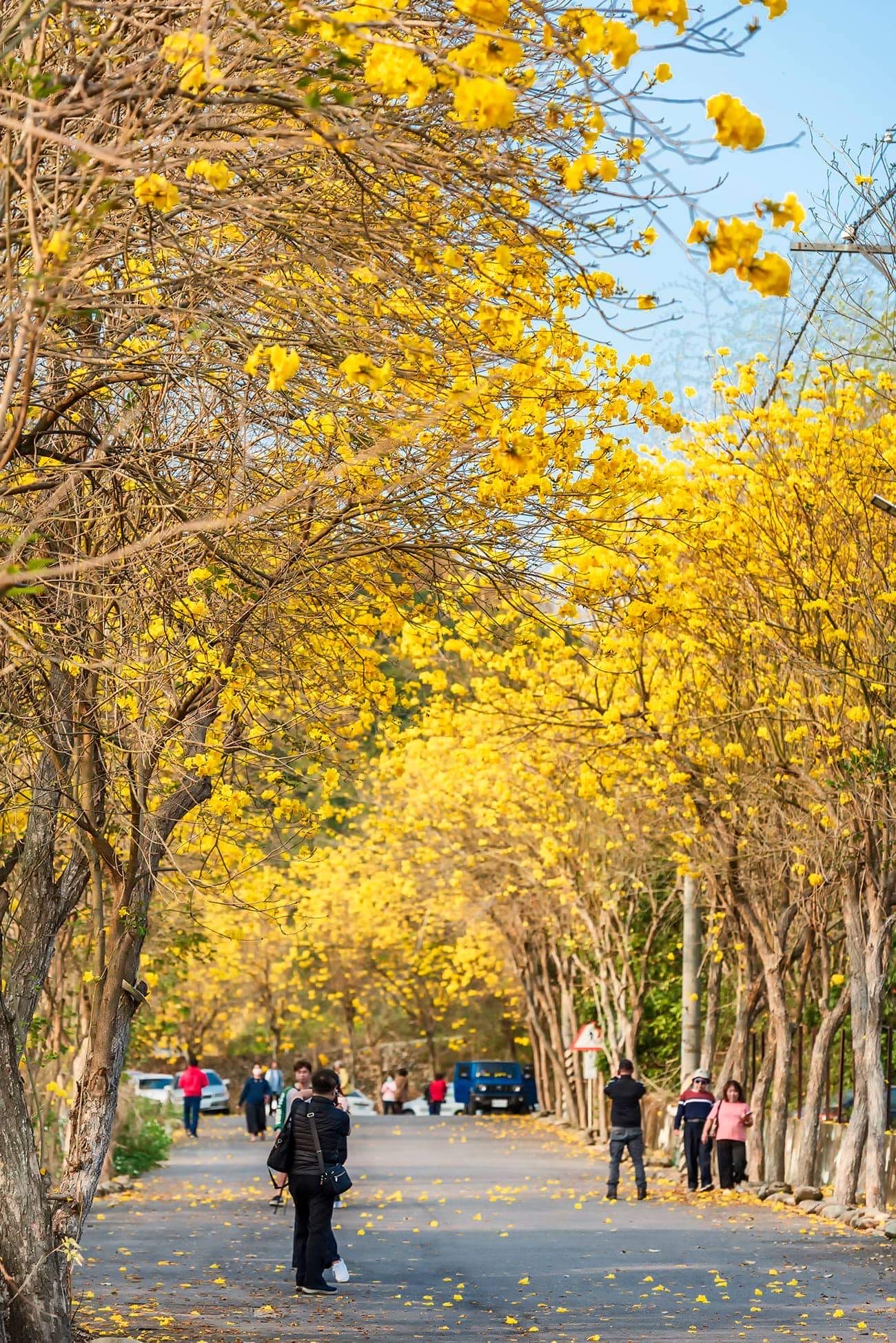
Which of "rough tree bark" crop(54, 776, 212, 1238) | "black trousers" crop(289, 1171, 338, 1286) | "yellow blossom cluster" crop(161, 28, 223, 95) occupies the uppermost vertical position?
"yellow blossom cluster" crop(161, 28, 223, 95)

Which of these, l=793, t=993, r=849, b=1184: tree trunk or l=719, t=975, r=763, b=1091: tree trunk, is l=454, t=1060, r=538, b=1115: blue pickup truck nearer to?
l=719, t=975, r=763, b=1091: tree trunk

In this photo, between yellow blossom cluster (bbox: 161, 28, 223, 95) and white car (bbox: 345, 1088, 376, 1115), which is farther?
white car (bbox: 345, 1088, 376, 1115)

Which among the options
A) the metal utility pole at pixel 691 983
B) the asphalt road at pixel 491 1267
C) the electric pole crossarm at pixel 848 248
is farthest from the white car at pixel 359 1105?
the electric pole crossarm at pixel 848 248

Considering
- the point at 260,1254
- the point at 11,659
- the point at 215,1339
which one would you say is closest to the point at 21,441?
the point at 11,659

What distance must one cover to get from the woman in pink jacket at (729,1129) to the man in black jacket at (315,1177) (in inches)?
366

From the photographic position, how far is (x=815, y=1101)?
72.0ft

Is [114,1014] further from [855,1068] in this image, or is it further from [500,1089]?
[500,1089]

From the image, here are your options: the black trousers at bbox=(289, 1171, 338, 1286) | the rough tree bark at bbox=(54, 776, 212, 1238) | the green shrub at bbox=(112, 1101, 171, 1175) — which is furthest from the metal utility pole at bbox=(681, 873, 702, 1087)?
the rough tree bark at bbox=(54, 776, 212, 1238)

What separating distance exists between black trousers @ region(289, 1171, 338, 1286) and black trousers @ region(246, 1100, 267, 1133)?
22.0 metres

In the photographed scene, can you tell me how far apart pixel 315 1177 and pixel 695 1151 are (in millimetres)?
10204

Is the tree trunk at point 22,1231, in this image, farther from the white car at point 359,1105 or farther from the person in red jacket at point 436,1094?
the white car at point 359,1105

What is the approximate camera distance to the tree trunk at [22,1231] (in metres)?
9.35

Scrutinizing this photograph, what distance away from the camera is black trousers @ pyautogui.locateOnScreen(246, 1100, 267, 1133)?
36000 mm

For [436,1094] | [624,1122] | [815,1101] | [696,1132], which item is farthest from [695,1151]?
[436,1094]
